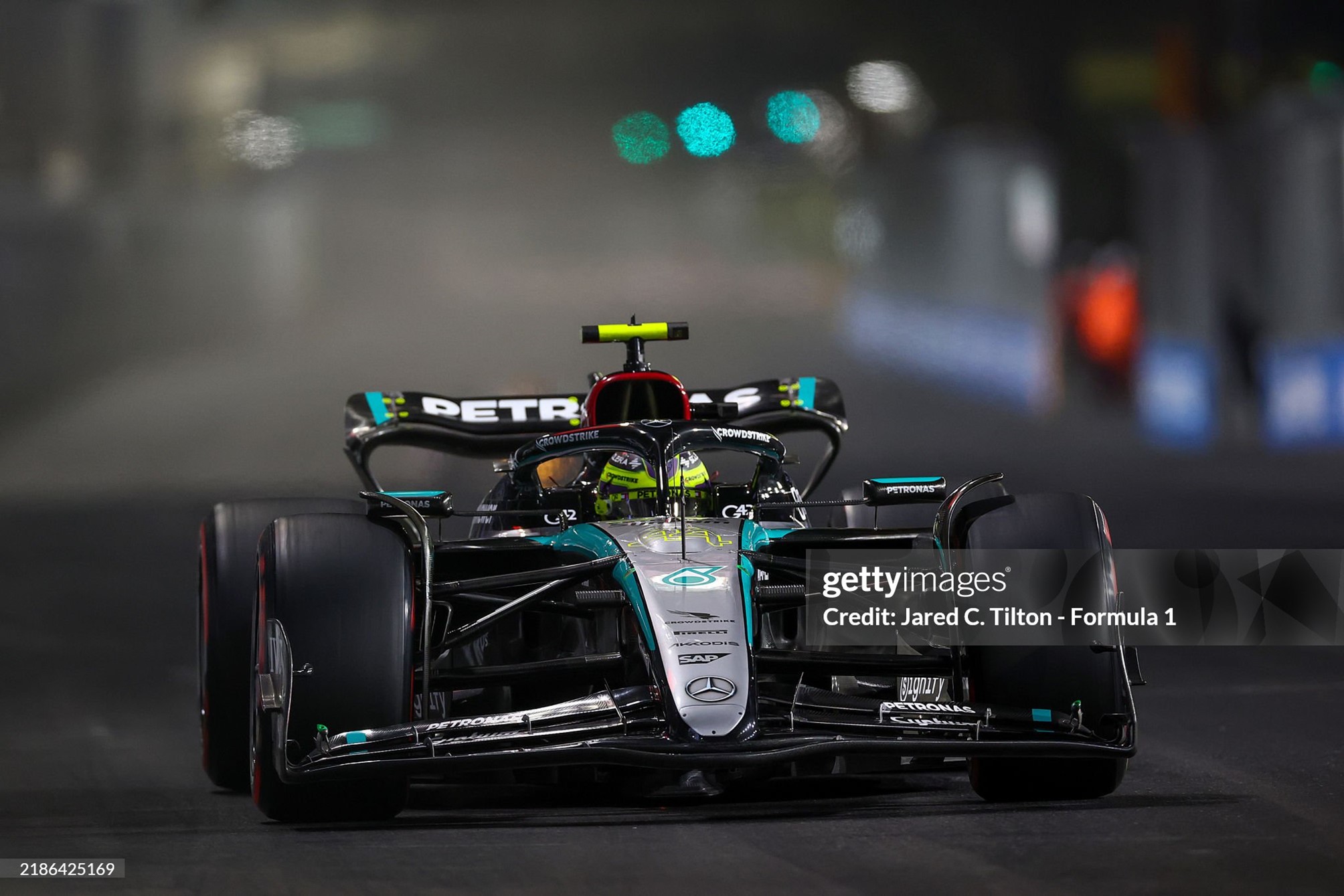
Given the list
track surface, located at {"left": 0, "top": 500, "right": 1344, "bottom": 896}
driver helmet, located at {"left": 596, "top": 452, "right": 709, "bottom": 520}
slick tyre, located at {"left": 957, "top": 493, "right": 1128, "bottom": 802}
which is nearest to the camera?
track surface, located at {"left": 0, "top": 500, "right": 1344, "bottom": 896}

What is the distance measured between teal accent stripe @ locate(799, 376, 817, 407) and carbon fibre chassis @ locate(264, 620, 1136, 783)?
3.98 metres

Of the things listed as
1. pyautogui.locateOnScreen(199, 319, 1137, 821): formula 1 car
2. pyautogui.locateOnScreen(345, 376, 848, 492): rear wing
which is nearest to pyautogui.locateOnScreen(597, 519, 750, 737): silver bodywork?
pyautogui.locateOnScreen(199, 319, 1137, 821): formula 1 car

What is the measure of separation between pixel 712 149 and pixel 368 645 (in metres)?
21.9

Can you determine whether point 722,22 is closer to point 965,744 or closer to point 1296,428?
point 1296,428

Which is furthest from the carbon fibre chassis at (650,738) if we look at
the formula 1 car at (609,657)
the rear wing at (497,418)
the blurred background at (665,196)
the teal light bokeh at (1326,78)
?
the teal light bokeh at (1326,78)

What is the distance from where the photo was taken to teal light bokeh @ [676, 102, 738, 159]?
91.5 feet

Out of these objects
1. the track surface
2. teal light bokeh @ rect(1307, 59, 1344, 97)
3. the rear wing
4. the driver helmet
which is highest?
teal light bokeh @ rect(1307, 59, 1344, 97)

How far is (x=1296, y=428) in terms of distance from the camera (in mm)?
25750

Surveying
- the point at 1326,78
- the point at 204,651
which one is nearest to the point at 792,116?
the point at 1326,78

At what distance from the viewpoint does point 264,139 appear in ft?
92.5

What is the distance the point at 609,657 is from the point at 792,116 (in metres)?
21.2

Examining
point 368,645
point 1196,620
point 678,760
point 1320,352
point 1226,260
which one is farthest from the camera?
point 1226,260

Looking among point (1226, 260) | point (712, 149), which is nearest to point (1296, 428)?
point (1226, 260)

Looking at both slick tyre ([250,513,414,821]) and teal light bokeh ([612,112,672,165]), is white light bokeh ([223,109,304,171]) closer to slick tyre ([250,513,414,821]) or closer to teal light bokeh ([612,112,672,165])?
teal light bokeh ([612,112,672,165])
